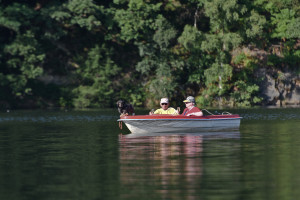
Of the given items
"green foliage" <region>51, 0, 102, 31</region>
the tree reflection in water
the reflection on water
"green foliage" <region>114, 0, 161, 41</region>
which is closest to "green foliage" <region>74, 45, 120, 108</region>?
"green foliage" <region>114, 0, 161, 41</region>

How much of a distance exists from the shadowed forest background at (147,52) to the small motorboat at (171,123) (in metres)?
35.2

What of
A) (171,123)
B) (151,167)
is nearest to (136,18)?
(171,123)

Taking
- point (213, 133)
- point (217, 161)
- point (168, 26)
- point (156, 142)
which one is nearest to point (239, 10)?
point (168, 26)

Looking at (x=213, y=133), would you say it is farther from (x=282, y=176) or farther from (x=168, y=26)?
(x=168, y=26)

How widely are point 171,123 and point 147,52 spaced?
3958 cm

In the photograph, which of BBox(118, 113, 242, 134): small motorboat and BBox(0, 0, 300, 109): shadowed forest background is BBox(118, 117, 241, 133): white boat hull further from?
BBox(0, 0, 300, 109): shadowed forest background

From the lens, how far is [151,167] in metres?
19.5

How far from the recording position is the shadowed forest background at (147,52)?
70.2m

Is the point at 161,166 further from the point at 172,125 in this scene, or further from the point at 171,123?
the point at 172,125

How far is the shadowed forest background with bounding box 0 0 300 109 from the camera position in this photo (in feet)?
230

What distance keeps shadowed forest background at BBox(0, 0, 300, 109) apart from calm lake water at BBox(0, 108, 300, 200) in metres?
38.6

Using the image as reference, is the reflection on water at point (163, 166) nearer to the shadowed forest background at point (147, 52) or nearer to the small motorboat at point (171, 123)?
the small motorboat at point (171, 123)

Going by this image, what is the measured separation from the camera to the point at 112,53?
75375mm

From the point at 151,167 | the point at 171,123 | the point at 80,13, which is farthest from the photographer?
the point at 80,13
